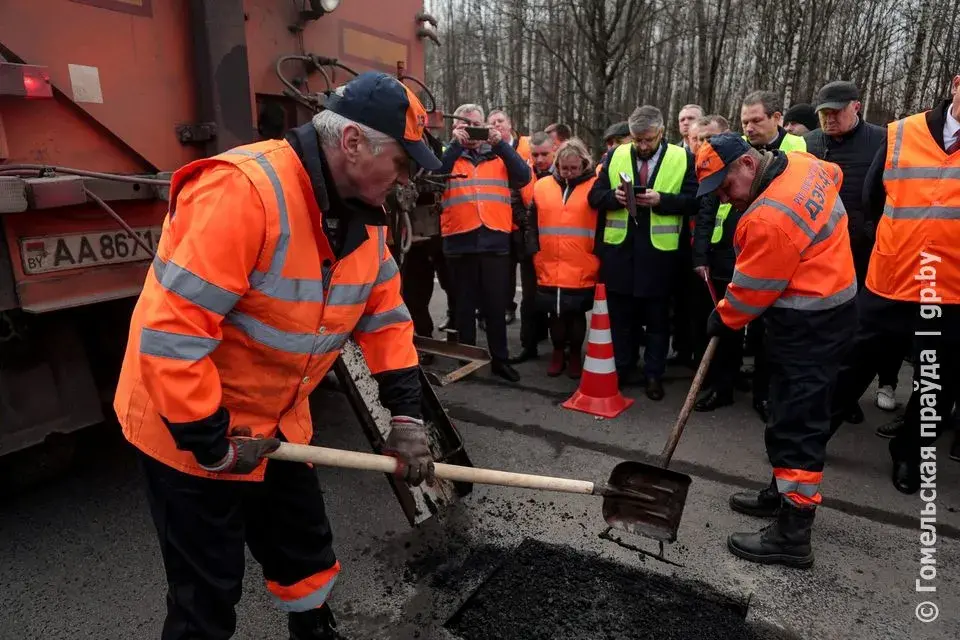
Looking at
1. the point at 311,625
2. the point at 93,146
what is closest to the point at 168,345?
the point at 311,625

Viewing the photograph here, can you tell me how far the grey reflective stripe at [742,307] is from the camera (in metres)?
2.74

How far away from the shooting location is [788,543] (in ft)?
8.87

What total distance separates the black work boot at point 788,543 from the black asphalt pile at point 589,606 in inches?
13.9

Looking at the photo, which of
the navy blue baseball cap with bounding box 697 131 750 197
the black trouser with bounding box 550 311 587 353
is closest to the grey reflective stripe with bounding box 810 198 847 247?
the navy blue baseball cap with bounding box 697 131 750 197

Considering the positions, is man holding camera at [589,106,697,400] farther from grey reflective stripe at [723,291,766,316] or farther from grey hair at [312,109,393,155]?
grey hair at [312,109,393,155]

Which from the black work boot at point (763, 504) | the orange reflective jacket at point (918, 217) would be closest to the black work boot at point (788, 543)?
the black work boot at point (763, 504)

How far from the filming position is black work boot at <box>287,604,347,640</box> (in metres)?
2.11

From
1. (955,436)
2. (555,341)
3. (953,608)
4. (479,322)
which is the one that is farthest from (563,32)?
(953,608)

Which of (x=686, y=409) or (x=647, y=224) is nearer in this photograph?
(x=686, y=409)

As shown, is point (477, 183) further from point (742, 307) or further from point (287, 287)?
point (287, 287)

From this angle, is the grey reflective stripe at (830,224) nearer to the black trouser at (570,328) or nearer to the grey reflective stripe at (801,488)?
the grey reflective stripe at (801,488)

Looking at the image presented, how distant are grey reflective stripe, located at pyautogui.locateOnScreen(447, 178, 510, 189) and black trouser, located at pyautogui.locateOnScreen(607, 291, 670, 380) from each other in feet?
3.78

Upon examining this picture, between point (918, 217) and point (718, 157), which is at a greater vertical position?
point (718, 157)

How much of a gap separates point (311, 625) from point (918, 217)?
330 centimetres
